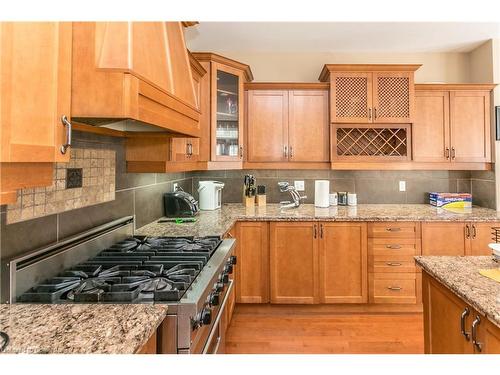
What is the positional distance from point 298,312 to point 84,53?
274 centimetres

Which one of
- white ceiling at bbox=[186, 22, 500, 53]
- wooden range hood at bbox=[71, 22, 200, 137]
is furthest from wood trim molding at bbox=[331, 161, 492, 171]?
wooden range hood at bbox=[71, 22, 200, 137]

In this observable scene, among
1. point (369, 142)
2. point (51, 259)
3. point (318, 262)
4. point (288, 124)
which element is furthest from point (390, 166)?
point (51, 259)

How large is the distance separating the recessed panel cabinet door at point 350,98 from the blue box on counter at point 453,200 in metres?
1.17

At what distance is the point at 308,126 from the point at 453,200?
5.70ft

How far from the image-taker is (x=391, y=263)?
2875mm

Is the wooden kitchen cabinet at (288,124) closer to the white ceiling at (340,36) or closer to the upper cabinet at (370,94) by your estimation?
the upper cabinet at (370,94)

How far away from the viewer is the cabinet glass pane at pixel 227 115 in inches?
121

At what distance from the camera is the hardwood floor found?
7.75ft

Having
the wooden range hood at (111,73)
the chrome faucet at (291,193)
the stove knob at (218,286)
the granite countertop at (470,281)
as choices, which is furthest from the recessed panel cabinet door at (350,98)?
the wooden range hood at (111,73)

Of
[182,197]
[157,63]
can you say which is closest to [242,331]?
[182,197]
